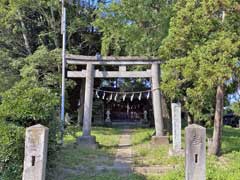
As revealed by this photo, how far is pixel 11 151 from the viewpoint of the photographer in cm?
670

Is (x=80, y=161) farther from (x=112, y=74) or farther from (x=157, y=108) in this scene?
(x=112, y=74)

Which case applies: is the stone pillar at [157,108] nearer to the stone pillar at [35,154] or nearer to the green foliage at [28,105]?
the green foliage at [28,105]

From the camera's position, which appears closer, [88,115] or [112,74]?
[88,115]

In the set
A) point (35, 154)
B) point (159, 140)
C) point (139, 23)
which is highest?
point (139, 23)

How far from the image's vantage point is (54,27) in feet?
65.1

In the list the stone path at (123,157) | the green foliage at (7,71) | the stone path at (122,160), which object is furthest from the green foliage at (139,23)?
the green foliage at (7,71)

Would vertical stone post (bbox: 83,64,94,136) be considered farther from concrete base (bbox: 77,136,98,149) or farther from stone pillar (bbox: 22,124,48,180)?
stone pillar (bbox: 22,124,48,180)

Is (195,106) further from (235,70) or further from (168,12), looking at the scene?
(168,12)

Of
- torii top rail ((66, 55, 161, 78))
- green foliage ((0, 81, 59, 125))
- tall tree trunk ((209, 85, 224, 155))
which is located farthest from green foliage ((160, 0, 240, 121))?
green foliage ((0, 81, 59, 125))

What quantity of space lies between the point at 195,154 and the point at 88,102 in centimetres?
814

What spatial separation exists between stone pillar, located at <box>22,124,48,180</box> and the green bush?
1.34 metres

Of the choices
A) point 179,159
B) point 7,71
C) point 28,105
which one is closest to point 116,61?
point 179,159

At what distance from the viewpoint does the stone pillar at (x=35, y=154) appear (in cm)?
534

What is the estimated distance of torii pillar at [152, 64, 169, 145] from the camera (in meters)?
12.7
